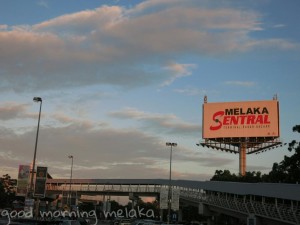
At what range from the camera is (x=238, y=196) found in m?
58.2

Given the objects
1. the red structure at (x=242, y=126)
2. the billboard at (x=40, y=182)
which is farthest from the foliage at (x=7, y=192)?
the billboard at (x=40, y=182)

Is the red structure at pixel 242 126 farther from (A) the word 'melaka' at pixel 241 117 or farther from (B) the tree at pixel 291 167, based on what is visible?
(B) the tree at pixel 291 167

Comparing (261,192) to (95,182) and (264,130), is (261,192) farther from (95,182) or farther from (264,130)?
(95,182)

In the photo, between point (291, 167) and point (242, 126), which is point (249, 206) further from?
point (242, 126)

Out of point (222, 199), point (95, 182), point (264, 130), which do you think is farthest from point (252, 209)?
point (95, 182)

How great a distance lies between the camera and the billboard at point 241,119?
277ft

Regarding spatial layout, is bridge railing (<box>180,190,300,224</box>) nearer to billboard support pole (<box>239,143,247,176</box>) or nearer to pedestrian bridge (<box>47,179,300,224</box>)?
pedestrian bridge (<box>47,179,300,224</box>)

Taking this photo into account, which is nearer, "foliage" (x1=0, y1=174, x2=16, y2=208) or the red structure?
the red structure

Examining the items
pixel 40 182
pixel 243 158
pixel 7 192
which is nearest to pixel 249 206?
pixel 40 182

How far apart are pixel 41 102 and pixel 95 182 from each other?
55.1 meters

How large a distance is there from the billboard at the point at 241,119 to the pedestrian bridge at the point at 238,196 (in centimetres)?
1495

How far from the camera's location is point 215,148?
3600 inches

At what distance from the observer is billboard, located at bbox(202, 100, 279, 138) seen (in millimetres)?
84312

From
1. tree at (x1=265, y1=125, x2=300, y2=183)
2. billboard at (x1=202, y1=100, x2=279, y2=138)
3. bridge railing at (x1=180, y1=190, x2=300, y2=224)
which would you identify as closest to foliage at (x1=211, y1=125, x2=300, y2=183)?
tree at (x1=265, y1=125, x2=300, y2=183)
